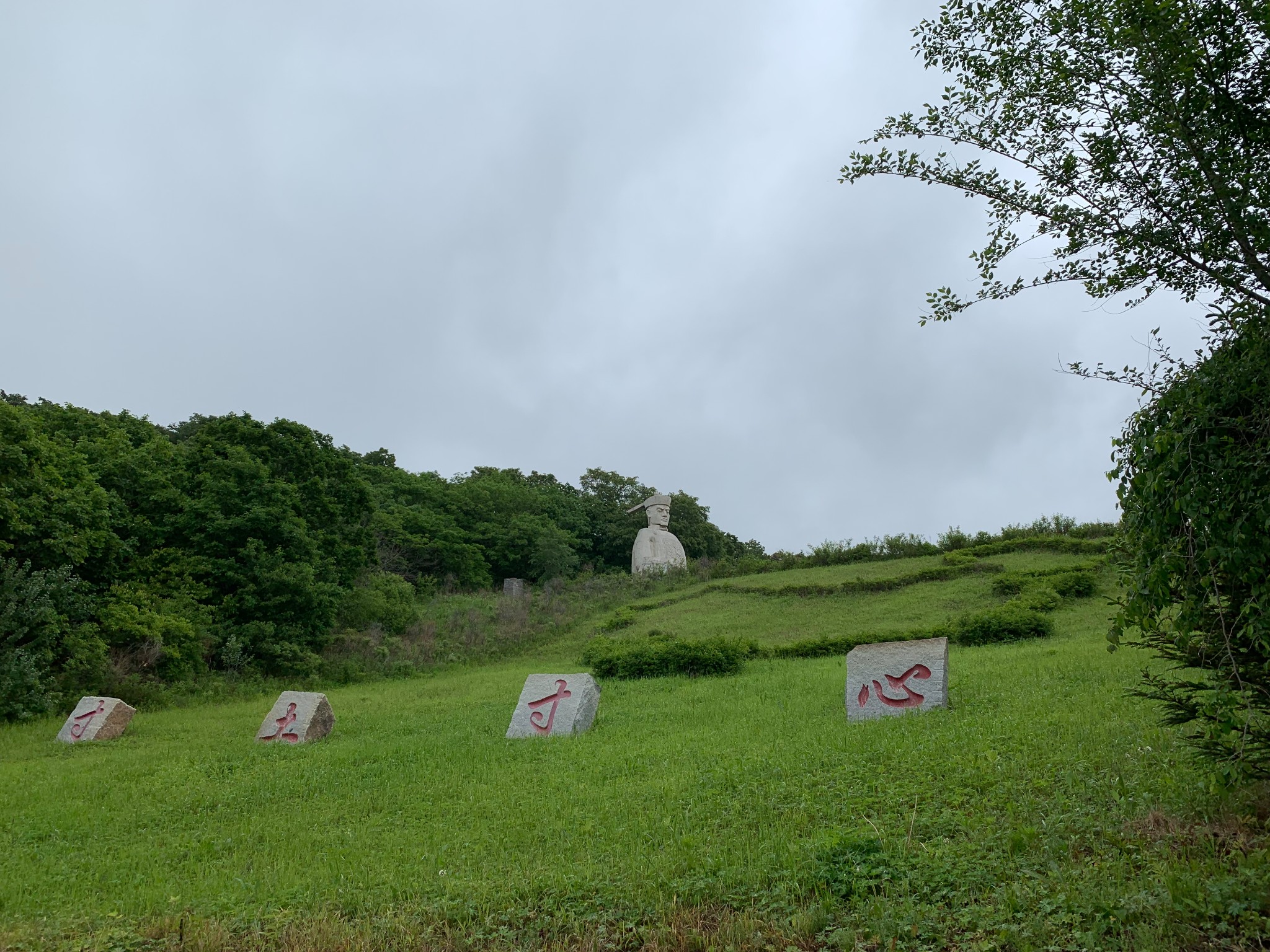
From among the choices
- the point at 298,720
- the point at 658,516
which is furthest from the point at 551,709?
the point at 658,516

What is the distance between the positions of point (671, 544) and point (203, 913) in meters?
29.7

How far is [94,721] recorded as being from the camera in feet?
38.7

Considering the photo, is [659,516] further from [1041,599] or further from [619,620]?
[1041,599]

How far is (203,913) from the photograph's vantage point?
451 centimetres

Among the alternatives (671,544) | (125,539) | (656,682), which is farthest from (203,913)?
(671,544)

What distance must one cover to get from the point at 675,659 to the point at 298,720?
252 inches

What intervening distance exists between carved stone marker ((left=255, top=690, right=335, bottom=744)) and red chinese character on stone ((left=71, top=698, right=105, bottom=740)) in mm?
2627

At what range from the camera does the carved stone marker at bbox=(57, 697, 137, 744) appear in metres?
11.7

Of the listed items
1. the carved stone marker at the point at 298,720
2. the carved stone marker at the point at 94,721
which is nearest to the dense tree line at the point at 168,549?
the carved stone marker at the point at 94,721

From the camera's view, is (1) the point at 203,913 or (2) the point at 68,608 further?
(2) the point at 68,608

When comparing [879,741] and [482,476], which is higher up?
[482,476]

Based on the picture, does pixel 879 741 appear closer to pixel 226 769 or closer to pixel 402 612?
pixel 226 769

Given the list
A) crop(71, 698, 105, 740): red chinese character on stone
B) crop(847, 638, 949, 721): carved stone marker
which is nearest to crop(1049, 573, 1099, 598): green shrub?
crop(847, 638, 949, 721): carved stone marker

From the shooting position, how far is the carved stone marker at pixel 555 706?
9812 millimetres
